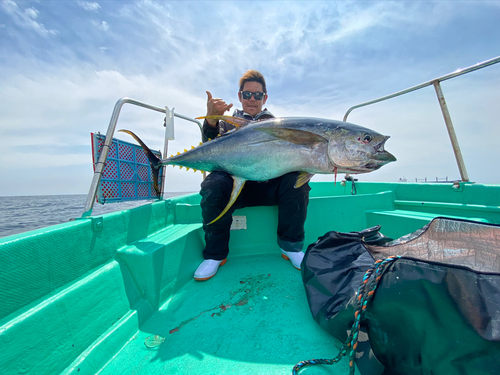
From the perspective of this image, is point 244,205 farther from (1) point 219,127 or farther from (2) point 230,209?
(1) point 219,127

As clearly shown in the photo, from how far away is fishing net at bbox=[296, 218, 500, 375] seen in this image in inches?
25.1

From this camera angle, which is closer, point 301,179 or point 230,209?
point 301,179

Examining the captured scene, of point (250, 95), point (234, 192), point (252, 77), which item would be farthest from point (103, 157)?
point (252, 77)

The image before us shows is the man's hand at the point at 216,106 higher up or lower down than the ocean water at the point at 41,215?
higher up

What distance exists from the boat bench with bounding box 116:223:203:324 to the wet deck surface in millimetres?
91

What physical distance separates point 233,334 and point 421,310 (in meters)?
0.89

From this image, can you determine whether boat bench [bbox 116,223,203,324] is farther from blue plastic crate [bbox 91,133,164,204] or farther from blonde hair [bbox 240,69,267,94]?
blonde hair [bbox 240,69,267,94]

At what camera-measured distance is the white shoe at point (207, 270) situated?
1802 millimetres

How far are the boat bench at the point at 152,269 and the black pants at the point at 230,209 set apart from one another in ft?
0.87

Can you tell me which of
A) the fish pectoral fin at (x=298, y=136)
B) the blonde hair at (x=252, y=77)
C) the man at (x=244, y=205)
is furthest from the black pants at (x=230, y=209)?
the blonde hair at (x=252, y=77)

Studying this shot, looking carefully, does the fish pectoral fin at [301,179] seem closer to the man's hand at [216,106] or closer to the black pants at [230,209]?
the black pants at [230,209]

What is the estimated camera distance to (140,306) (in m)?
1.38

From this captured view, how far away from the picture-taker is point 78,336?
103 cm

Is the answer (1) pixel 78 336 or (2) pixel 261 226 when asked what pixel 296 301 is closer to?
(2) pixel 261 226
